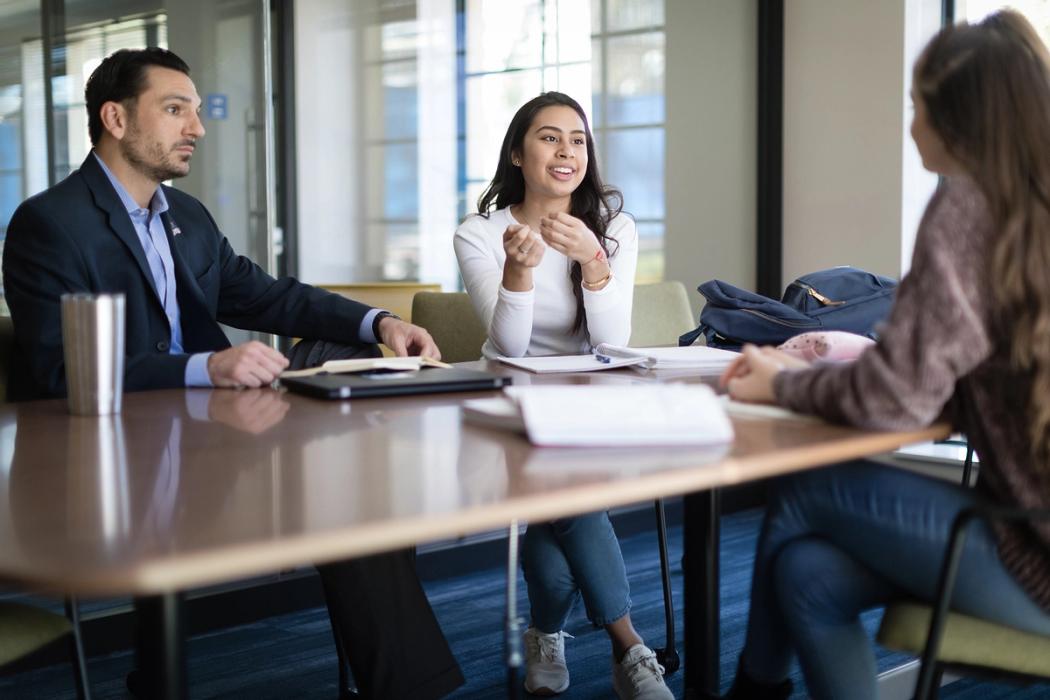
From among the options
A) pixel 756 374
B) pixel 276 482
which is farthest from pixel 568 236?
pixel 276 482

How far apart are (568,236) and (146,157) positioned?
0.93 meters

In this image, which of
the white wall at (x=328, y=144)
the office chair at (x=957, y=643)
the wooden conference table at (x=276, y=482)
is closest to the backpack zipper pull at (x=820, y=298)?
the wooden conference table at (x=276, y=482)

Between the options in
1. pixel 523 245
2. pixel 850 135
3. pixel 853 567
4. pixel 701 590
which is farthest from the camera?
pixel 850 135

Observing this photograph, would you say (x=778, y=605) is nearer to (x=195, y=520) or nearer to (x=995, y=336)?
(x=995, y=336)

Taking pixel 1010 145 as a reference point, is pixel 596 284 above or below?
below

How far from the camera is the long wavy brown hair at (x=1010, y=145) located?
4.10 ft

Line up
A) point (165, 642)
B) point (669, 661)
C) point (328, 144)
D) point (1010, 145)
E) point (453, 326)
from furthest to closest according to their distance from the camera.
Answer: point (328, 144) → point (453, 326) → point (669, 661) → point (1010, 145) → point (165, 642)

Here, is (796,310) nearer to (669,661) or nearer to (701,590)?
(669,661)

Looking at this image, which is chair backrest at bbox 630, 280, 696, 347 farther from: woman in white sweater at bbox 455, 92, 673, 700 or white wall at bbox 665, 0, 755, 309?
white wall at bbox 665, 0, 755, 309

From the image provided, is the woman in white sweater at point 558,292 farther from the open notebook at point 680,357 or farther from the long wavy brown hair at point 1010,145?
the long wavy brown hair at point 1010,145

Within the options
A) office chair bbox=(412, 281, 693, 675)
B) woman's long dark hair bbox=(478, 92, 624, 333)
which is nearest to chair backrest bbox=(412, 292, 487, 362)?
office chair bbox=(412, 281, 693, 675)

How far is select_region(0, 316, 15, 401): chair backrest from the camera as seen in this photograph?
6.19 feet

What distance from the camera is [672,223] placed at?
15.0ft

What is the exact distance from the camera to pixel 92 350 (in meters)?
1.47
